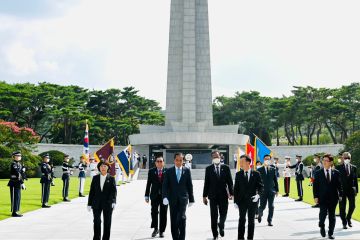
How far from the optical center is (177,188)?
34.5ft

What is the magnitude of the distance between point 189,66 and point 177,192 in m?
48.2

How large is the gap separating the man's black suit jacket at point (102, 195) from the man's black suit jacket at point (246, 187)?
2682mm

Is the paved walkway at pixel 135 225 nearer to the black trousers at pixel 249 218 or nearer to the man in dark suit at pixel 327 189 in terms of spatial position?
the man in dark suit at pixel 327 189

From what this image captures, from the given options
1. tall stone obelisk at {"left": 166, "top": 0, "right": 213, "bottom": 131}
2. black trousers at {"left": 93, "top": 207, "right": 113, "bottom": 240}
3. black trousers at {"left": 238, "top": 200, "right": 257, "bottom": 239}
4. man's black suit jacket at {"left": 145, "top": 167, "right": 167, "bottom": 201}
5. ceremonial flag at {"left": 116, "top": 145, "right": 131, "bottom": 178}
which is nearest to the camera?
black trousers at {"left": 93, "top": 207, "right": 113, "bottom": 240}

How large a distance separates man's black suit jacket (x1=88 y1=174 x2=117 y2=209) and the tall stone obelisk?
4843 centimetres

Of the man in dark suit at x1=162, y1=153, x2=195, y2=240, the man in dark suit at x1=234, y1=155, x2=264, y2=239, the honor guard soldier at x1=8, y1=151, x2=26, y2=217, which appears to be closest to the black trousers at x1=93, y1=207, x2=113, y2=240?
the man in dark suit at x1=162, y1=153, x2=195, y2=240

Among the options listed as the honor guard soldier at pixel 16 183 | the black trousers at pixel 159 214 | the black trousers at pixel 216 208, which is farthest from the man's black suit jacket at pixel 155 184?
the honor guard soldier at pixel 16 183

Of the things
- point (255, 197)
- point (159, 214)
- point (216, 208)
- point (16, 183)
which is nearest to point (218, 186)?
point (216, 208)

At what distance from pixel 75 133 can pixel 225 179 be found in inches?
2471

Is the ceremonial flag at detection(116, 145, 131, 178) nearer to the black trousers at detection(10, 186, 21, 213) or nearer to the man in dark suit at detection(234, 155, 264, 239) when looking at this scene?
the black trousers at detection(10, 186, 21, 213)

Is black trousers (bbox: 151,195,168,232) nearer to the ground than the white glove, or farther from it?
nearer to the ground

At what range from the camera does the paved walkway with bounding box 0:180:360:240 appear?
469 inches

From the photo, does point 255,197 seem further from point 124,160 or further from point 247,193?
point 124,160

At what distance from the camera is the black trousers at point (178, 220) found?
10.1m
